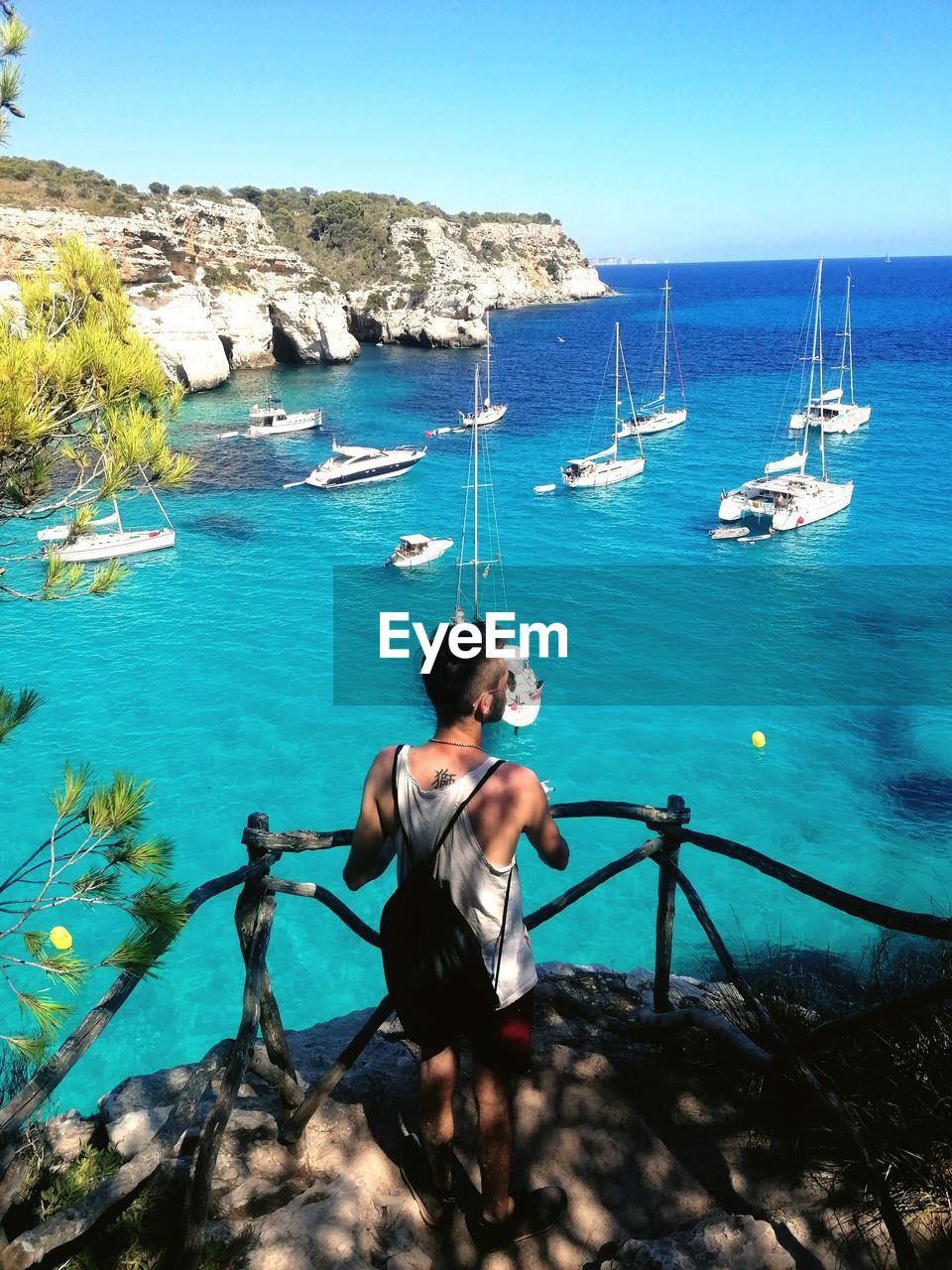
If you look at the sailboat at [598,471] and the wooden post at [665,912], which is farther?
the sailboat at [598,471]

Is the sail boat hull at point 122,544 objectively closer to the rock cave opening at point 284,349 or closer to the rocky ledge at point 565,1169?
the rocky ledge at point 565,1169

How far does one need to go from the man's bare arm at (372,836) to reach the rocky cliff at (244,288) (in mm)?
41870

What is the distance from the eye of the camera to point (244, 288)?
5950cm

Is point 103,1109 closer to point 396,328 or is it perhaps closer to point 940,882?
point 940,882

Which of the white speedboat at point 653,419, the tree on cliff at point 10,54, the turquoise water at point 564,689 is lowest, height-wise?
the turquoise water at point 564,689

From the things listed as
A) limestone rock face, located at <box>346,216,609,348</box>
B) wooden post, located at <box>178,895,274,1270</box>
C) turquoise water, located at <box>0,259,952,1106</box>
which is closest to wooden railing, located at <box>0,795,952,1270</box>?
wooden post, located at <box>178,895,274,1270</box>

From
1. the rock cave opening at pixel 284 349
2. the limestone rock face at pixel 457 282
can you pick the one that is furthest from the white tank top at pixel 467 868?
the limestone rock face at pixel 457 282

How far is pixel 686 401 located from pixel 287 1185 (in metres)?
56.0

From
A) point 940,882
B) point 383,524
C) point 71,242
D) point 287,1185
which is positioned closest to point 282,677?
point 383,524

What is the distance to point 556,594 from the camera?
2650 cm

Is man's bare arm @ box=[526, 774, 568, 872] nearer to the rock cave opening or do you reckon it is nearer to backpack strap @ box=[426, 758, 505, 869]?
backpack strap @ box=[426, 758, 505, 869]

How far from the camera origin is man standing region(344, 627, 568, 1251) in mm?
2336

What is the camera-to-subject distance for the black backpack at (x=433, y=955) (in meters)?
2.34

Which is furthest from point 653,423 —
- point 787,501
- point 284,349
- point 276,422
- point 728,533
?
point 284,349
